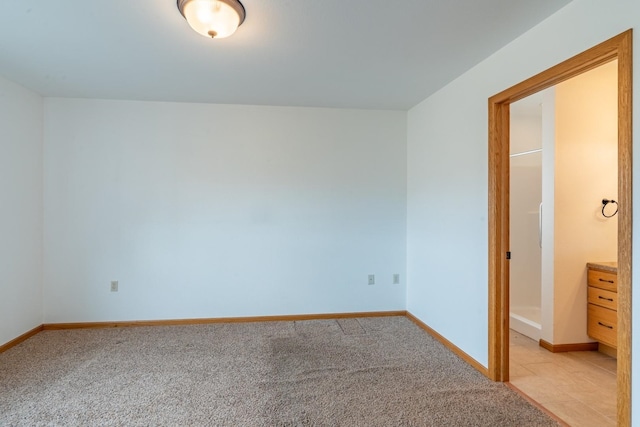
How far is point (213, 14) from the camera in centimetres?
173

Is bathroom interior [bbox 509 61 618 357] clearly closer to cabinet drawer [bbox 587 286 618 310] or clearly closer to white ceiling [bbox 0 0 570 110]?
cabinet drawer [bbox 587 286 618 310]

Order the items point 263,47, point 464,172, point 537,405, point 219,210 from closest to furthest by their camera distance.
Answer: point 537,405, point 263,47, point 464,172, point 219,210

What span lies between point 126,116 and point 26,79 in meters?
0.80

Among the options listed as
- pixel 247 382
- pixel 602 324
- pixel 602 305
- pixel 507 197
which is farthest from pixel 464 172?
pixel 247 382

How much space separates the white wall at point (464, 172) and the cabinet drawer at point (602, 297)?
115 centimetres

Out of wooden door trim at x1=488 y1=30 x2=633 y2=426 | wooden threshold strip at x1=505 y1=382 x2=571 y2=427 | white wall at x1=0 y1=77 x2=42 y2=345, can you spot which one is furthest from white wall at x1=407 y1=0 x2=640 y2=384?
white wall at x1=0 y1=77 x2=42 y2=345

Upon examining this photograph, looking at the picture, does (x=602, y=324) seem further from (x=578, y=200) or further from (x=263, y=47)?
(x=263, y=47)

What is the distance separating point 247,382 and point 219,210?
1868 mm

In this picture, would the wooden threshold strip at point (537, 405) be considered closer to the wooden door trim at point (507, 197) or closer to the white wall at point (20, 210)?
the wooden door trim at point (507, 197)

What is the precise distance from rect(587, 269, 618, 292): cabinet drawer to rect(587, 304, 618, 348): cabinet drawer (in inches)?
7.2

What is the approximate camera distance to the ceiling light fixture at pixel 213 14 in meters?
1.70

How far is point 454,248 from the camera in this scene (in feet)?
9.53

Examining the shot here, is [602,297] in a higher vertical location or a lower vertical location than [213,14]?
lower

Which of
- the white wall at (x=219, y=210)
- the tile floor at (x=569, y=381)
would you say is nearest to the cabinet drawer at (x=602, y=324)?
the tile floor at (x=569, y=381)
